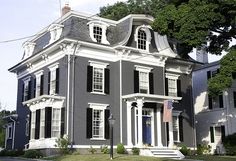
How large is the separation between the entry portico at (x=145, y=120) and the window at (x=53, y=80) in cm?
482

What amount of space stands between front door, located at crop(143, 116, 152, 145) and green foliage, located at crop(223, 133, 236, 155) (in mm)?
6197

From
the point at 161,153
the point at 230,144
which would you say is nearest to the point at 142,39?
the point at 161,153

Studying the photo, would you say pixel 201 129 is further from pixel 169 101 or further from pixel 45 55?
pixel 45 55

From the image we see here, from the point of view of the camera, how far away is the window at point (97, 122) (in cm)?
2633

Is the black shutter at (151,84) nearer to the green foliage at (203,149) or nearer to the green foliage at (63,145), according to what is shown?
the green foliage at (203,149)

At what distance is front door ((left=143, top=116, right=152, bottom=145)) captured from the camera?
28359mm

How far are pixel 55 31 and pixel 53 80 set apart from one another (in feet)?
12.4

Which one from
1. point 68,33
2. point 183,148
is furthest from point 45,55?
point 183,148

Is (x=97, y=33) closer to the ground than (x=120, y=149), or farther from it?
farther from it

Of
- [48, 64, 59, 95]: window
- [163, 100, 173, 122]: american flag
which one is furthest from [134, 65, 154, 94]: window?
[48, 64, 59, 95]: window

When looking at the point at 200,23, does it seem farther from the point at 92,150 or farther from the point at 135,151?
the point at 92,150

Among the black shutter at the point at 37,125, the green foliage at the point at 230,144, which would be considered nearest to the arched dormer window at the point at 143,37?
the black shutter at the point at 37,125

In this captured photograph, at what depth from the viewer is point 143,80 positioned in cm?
2916

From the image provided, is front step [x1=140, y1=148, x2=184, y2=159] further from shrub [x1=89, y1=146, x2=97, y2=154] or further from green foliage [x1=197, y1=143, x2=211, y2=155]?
green foliage [x1=197, y1=143, x2=211, y2=155]
